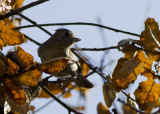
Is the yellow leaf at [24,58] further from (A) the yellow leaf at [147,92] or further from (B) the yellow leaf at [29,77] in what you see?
(A) the yellow leaf at [147,92]

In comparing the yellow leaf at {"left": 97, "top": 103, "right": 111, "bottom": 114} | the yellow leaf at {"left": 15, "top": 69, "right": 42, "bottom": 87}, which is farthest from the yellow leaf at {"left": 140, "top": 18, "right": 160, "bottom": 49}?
the yellow leaf at {"left": 15, "top": 69, "right": 42, "bottom": 87}

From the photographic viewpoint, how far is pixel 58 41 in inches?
192

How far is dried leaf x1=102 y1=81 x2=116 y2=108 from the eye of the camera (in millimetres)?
2523

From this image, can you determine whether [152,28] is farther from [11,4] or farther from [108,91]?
[11,4]

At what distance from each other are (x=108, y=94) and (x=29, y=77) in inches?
30.3

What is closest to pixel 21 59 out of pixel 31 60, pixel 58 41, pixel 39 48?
pixel 31 60

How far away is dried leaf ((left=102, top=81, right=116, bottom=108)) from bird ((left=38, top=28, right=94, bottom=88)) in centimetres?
161

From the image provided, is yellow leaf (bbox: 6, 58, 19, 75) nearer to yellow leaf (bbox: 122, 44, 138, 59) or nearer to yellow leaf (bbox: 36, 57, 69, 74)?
yellow leaf (bbox: 36, 57, 69, 74)

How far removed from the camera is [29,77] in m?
2.07

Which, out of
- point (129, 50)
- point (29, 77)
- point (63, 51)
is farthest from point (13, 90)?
point (63, 51)

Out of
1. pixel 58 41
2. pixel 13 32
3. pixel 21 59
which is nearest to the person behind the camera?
pixel 21 59

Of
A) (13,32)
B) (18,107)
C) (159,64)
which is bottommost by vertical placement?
(18,107)

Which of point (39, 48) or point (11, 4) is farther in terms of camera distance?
point (39, 48)

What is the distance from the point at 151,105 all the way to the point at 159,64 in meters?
0.93
